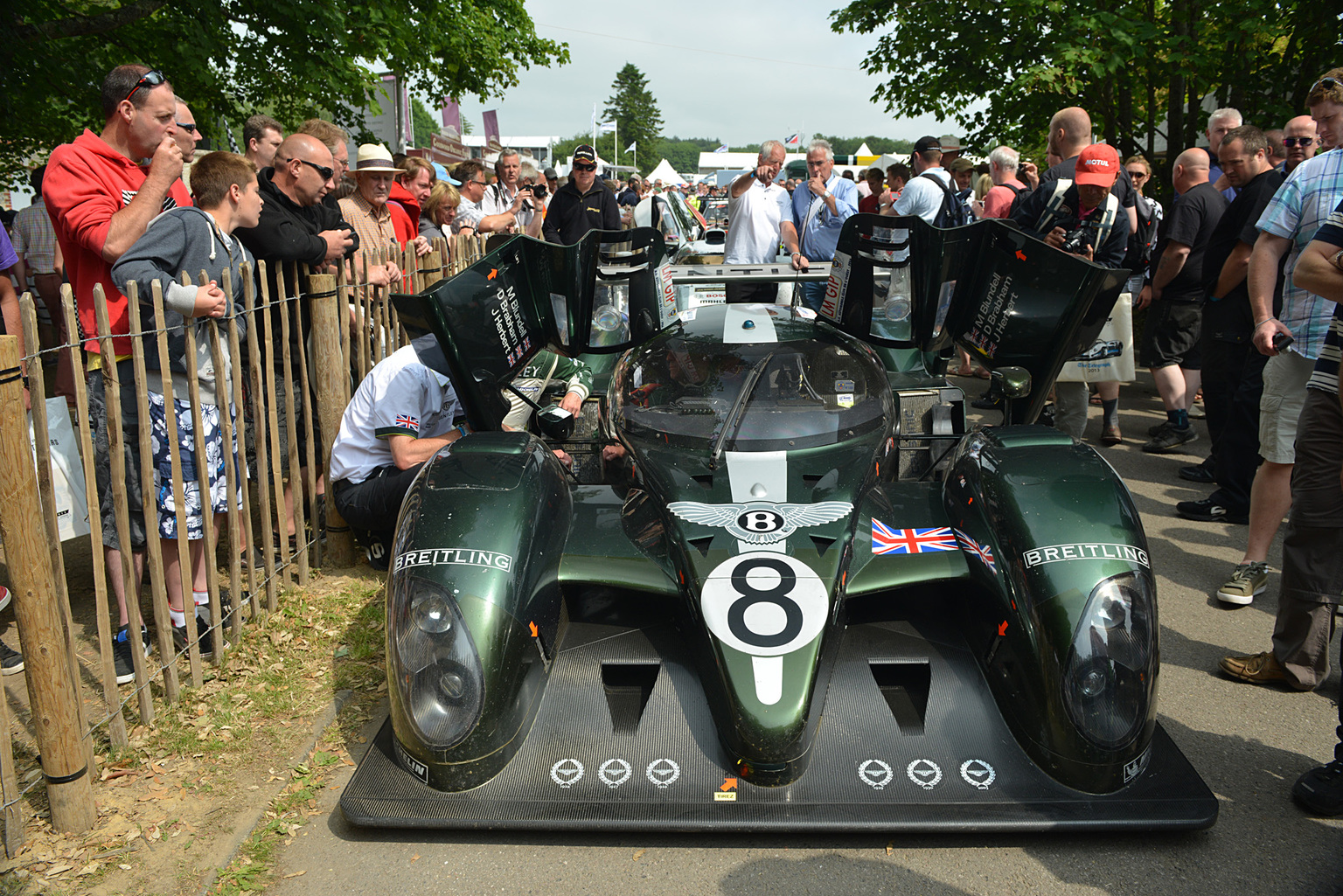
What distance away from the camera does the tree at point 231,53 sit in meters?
8.22

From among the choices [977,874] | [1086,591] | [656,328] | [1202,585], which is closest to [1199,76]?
[1202,585]

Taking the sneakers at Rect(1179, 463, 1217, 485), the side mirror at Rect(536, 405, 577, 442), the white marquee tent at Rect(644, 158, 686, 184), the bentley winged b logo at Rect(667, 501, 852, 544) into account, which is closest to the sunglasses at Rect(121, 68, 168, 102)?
the side mirror at Rect(536, 405, 577, 442)

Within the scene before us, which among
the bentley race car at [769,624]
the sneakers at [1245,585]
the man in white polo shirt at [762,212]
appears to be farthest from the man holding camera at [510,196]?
the sneakers at [1245,585]

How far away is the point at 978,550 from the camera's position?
2.96 meters

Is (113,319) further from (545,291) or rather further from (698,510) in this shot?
(698,510)

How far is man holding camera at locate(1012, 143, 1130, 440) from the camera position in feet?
17.3

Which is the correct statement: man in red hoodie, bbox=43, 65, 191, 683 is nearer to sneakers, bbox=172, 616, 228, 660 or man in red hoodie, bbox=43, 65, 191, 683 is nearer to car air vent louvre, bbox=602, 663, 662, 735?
sneakers, bbox=172, 616, 228, 660

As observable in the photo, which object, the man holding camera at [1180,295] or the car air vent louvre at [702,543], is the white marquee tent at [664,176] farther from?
the car air vent louvre at [702,543]

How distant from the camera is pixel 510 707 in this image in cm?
266

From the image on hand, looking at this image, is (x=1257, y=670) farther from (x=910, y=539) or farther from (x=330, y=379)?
(x=330, y=379)

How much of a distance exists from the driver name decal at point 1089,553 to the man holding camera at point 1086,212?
3091mm

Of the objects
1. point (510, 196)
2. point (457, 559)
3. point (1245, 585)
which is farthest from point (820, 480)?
point (510, 196)

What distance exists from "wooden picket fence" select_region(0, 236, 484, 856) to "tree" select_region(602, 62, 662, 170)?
136 m

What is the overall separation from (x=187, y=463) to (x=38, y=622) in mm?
1142
